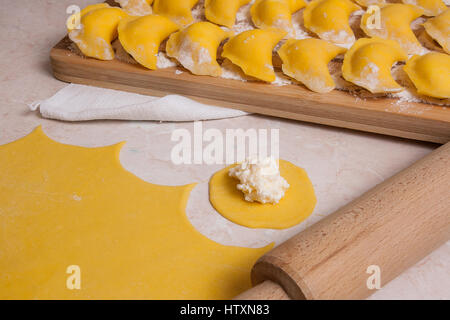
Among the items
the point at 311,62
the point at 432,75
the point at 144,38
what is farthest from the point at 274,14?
the point at 432,75


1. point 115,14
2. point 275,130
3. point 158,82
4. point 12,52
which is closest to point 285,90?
point 275,130

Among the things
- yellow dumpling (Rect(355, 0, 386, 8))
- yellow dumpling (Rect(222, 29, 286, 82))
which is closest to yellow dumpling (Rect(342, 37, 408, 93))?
yellow dumpling (Rect(222, 29, 286, 82))

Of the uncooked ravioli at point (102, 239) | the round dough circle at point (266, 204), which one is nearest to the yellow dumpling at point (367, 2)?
the round dough circle at point (266, 204)

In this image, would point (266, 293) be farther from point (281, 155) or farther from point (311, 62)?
point (311, 62)

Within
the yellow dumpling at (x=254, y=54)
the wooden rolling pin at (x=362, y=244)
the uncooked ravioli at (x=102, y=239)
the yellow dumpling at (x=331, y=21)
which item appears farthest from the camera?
the yellow dumpling at (x=331, y=21)

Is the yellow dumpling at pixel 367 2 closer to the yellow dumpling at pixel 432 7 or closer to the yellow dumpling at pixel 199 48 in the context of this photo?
the yellow dumpling at pixel 432 7
